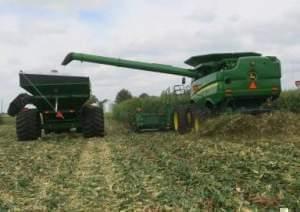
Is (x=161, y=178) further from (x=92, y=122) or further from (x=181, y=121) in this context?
(x=92, y=122)

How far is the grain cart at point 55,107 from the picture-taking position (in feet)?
61.2

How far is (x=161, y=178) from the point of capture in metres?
8.36

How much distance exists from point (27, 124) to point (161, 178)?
11.1 m

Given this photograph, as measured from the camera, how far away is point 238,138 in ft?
45.9

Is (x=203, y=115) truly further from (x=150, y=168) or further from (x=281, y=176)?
(x=281, y=176)

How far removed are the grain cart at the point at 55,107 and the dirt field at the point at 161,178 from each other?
567 centimetres

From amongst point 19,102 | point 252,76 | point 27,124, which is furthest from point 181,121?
point 19,102

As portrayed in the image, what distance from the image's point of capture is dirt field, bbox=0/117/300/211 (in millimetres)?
6598

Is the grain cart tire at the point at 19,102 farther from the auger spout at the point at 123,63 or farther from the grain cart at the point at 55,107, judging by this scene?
the auger spout at the point at 123,63

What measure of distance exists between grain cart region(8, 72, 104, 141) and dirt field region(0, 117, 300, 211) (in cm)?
567

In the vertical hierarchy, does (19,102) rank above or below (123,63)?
→ below

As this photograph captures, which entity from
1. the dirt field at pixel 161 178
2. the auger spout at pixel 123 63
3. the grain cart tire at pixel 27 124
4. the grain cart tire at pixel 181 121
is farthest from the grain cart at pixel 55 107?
the dirt field at pixel 161 178

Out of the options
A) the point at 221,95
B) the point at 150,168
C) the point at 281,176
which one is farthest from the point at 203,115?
the point at 281,176

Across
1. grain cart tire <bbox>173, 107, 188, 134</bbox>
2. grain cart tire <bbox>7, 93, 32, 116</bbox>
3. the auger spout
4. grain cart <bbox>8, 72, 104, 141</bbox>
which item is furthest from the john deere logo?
grain cart tire <bbox>7, 93, 32, 116</bbox>
